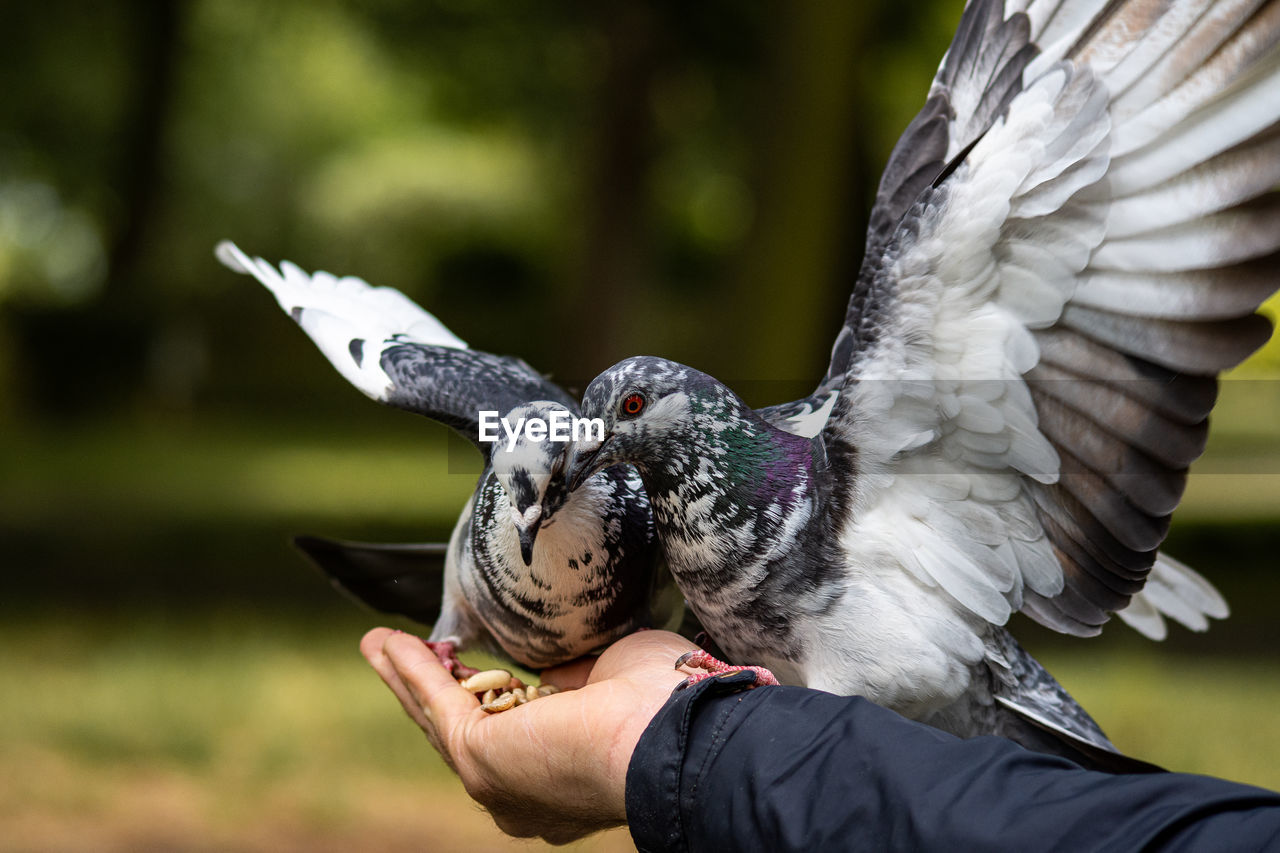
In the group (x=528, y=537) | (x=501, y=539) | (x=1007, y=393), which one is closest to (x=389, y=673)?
(x=501, y=539)

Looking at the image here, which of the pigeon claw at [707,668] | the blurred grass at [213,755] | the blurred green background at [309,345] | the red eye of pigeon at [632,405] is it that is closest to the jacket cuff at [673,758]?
the pigeon claw at [707,668]

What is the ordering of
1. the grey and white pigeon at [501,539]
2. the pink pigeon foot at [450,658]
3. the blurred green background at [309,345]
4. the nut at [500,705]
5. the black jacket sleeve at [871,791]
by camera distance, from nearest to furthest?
the black jacket sleeve at [871,791] < the grey and white pigeon at [501,539] < the nut at [500,705] < the pink pigeon foot at [450,658] < the blurred green background at [309,345]

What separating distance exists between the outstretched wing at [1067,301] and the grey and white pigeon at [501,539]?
0.52 meters

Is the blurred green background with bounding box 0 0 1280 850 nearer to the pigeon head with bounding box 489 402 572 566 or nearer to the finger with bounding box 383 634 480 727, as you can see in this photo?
the finger with bounding box 383 634 480 727

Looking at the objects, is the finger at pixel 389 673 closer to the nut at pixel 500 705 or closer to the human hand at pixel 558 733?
the human hand at pixel 558 733

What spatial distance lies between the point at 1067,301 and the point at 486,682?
4.76ft

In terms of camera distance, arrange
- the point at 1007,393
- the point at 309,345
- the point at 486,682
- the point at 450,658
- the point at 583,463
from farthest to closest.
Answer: the point at 309,345
the point at 450,658
the point at 486,682
the point at 583,463
the point at 1007,393

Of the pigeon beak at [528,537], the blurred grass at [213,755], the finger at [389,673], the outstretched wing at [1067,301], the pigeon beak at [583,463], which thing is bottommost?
the blurred grass at [213,755]

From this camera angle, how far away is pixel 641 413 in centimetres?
206

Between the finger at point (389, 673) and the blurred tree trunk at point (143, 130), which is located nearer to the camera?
the finger at point (389, 673)

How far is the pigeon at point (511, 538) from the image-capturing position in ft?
6.93

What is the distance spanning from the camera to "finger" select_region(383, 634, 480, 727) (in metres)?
2.40

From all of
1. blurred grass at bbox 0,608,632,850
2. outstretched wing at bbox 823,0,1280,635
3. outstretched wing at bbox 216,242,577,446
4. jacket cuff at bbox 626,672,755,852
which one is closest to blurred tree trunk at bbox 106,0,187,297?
blurred grass at bbox 0,608,632,850

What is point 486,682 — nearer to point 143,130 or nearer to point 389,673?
point 389,673
